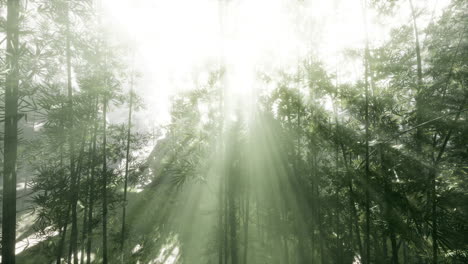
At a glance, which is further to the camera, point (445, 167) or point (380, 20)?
point (380, 20)

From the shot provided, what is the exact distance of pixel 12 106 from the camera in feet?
10.5

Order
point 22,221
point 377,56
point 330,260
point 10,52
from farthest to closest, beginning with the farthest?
point 22,221 < point 330,260 < point 377,56 < point 10,52

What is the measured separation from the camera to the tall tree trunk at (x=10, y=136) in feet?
10.00

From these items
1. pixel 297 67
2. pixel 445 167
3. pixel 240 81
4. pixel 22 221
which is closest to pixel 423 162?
pixel 445 167

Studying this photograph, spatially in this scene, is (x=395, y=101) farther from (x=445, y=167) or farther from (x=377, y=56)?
(x=445, y=167)

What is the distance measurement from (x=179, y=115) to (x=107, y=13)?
3.92m

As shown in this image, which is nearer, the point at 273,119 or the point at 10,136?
the point at 10,136

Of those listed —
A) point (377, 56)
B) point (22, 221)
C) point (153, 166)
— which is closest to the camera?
point (377, 56)

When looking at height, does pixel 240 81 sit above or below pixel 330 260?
above

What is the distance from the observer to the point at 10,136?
10.4 ft

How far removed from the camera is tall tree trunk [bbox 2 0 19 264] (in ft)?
10.00

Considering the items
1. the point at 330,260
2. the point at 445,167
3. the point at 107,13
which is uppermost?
the point at 107,13

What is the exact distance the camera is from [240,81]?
22.8 ft

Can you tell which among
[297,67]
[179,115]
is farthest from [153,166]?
[297,67]
